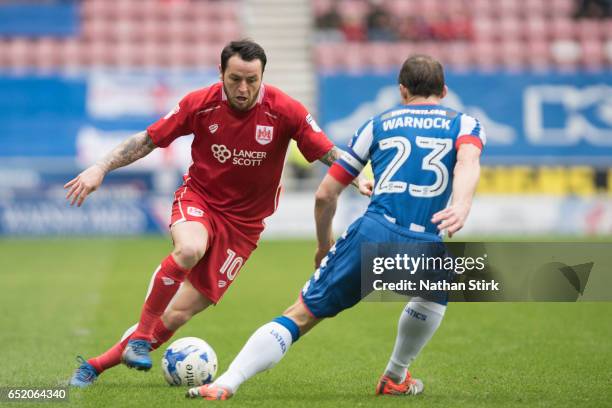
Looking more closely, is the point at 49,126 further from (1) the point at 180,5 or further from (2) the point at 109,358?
(2) the point at 109,358

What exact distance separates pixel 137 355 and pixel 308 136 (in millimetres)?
1806

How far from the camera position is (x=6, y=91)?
21672 mm

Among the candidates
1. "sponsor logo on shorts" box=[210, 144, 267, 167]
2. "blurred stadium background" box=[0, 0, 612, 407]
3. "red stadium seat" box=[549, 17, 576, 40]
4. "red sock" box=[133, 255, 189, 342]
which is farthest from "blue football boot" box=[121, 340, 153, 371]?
"red stadium seat" box=[549, 17, 576, 40]

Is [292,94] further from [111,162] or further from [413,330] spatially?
[413,330]

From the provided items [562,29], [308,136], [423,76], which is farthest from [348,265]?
[562,29]

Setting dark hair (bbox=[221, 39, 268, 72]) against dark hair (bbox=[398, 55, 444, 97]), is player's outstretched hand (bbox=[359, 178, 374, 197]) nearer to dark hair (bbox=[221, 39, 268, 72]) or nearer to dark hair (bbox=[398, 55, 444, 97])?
dark hair (bbox=[398, 55, 444, 97])

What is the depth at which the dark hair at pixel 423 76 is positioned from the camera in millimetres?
5609

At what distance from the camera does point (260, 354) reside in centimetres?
553

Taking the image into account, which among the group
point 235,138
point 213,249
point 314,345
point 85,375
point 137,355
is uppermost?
point 235,138

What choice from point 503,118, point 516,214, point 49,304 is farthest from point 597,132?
point 49,304

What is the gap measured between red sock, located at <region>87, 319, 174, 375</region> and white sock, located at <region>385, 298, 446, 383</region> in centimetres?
151

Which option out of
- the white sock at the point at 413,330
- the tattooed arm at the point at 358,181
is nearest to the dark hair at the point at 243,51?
the tattooed arm at the point at 358,181

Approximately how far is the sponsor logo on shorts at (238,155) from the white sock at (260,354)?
54.2 inches

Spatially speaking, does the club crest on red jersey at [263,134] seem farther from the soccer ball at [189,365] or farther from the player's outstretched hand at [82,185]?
the soccer ball at [189,365]
